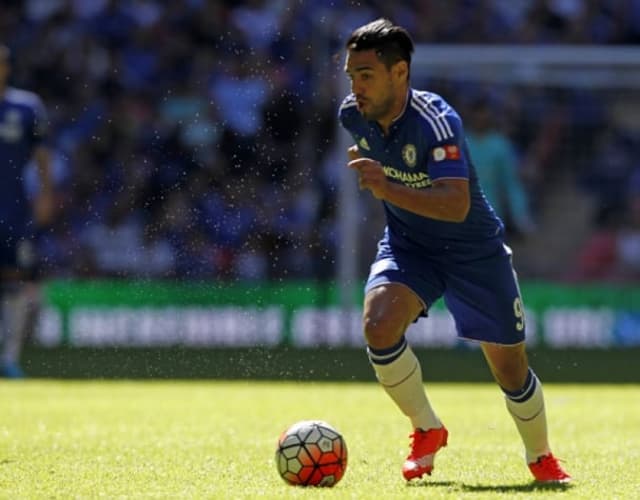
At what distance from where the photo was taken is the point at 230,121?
63.4 feet

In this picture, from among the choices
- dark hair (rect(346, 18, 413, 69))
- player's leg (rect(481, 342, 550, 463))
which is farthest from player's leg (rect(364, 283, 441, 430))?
dark hair (rect(346, 18, 413, 69))

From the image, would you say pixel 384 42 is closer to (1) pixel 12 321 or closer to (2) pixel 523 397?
(2) pixel 523 397

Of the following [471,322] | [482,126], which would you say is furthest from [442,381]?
[471,322]

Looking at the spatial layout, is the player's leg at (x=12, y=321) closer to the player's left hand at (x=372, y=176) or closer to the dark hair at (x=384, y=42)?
the dark hair at (x=384, y=42)

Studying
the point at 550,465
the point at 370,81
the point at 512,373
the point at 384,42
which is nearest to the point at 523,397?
the point at 512,373

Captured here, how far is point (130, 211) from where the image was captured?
1877 centimetres

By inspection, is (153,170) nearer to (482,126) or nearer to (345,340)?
(345,340)

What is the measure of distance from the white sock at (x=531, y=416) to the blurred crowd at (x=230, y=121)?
400 inches

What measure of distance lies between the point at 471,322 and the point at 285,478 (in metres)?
1.09

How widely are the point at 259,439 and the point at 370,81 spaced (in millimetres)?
2734

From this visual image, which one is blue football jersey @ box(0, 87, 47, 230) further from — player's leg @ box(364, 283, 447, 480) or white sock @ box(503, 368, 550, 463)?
white sock @ box(503, 368, 550, 463)

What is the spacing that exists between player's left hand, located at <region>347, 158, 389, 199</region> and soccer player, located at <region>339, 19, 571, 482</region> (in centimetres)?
20

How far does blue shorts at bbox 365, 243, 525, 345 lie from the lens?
6719 millimetres

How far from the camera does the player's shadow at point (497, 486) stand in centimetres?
639
